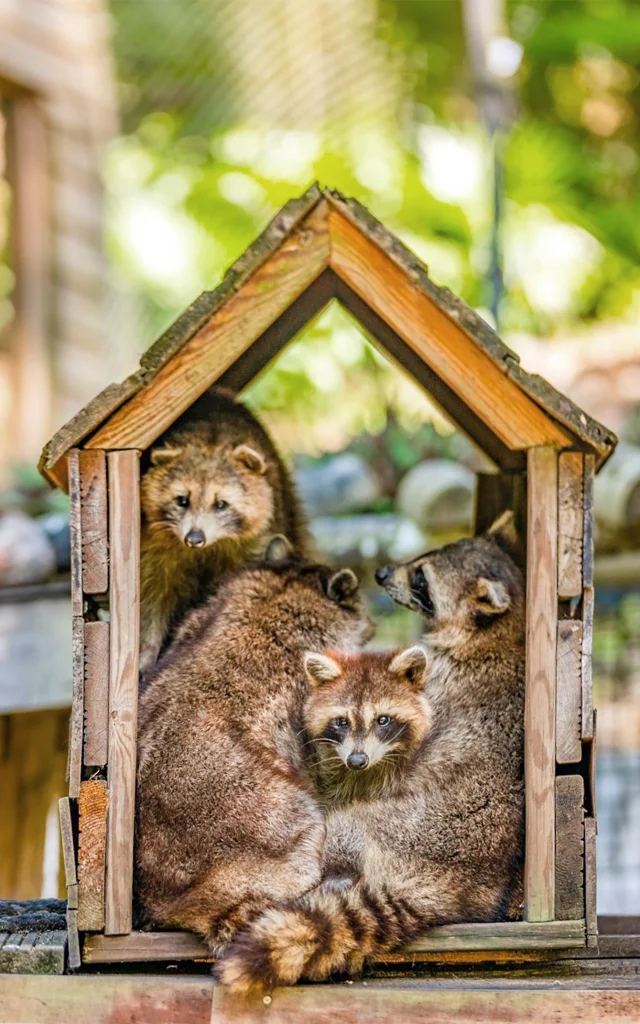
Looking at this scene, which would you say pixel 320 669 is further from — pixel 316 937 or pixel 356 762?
pixel 316 937

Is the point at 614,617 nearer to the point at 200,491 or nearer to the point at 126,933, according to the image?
the point at 200,491

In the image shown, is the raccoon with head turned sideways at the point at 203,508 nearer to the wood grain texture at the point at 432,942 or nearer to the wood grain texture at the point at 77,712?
the wood grain texture at the point at 77,712

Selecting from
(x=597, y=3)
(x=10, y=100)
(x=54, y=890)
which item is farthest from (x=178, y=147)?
(x=54, y=890)

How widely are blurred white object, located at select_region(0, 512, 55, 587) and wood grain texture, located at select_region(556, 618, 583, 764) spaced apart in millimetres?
3732

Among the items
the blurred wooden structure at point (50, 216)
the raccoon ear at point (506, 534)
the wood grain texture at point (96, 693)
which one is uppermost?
the blurred wooden structure at point (50, 216)

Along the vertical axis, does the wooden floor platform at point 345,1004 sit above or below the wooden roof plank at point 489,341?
below

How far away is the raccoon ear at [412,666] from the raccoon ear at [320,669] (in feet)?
0.68

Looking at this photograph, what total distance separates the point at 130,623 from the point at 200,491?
1.06 meters

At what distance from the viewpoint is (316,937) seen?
11.8 feet

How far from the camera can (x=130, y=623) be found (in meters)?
3.94

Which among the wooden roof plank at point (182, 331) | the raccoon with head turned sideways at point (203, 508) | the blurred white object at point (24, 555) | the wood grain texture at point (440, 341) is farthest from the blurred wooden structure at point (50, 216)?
the wood grain texture at point (440, 341)

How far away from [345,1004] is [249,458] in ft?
7.24

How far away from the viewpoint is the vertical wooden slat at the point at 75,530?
3922 mm

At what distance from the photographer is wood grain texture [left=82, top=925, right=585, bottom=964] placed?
3.74 metres
